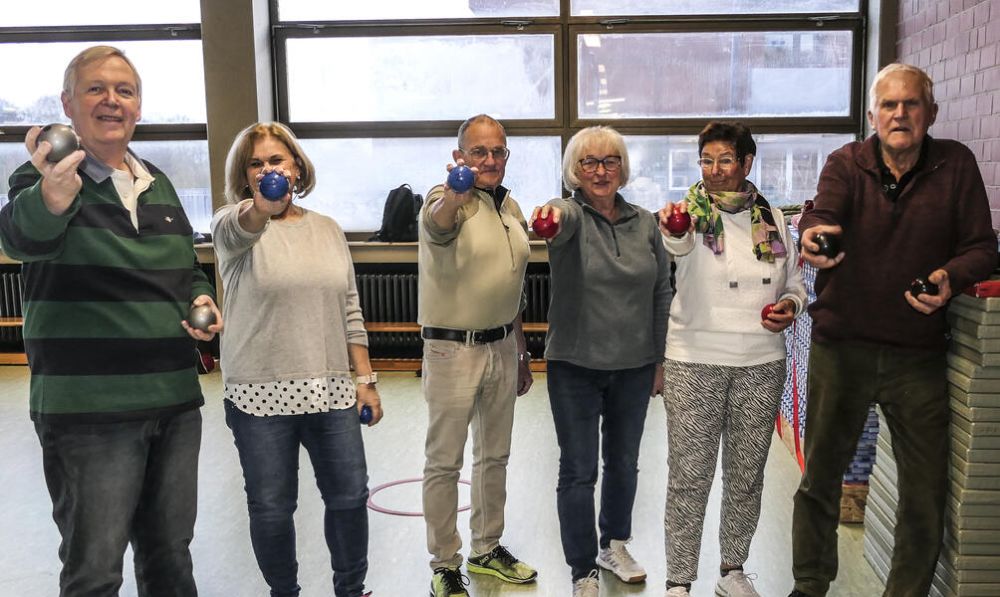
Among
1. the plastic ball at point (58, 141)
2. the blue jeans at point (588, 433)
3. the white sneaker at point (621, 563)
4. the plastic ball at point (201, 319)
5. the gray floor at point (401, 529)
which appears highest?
the plastic ball at point (58, 141)

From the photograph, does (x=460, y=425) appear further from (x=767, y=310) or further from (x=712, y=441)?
(x=767, y=310)

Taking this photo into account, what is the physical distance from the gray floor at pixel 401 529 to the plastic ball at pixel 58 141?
6.01 ft

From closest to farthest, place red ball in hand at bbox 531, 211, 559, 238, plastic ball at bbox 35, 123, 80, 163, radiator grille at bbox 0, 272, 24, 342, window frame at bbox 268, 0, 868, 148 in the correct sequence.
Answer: plastic ball at bbox 35, 123, 80, 163, red ball in hand at bbox 531, 211, 559, 238, window frame at bbox 268, 0, 868, 148, radiator grille at bbox 0, 272, 24, 342

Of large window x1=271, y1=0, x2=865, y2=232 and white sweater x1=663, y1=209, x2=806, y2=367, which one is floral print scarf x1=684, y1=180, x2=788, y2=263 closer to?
white sweater x1=663, y1=209, x2=806, y2=367

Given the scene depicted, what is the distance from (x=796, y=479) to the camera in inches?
164

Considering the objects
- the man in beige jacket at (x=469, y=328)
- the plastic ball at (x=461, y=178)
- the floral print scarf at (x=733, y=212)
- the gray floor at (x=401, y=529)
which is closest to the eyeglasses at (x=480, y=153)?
the man in beige jacket at (x=469, y=328)

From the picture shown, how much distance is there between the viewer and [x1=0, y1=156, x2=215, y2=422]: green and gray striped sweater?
75.9 inches

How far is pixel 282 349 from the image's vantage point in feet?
7.89

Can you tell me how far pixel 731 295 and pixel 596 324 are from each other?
41 centimetres

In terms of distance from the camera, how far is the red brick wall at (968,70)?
4.46 metres

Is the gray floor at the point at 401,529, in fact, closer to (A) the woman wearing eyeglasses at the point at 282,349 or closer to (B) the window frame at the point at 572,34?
(A) the woman wearing eyeglasses at the point at 282,349

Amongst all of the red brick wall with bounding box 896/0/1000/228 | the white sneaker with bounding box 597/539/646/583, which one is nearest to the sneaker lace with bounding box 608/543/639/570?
the white sneaker with bounding box 597/539/646/583

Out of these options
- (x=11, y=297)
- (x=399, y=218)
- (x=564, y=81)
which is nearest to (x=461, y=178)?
(x=399, y=218)

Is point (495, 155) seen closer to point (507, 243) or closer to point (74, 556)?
point (507, 243)
